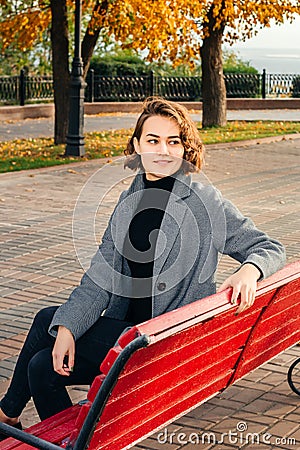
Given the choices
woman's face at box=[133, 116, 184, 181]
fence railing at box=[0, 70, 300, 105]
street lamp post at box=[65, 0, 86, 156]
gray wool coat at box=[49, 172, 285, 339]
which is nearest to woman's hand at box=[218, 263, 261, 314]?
gray wool coat at box=[49, 172, 285, 339]

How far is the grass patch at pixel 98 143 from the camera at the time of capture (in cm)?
1527

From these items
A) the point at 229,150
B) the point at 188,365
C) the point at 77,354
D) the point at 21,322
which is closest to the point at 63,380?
the point at 77,354

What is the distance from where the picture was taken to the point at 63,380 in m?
3.58

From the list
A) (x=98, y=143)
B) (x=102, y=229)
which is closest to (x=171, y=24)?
(x=98, y=143)

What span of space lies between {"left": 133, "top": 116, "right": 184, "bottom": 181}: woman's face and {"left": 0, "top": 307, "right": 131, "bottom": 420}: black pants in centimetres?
64

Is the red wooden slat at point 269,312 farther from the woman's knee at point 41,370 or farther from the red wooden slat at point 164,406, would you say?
the woman's knee at point 41,370

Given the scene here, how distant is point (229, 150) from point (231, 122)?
8091mm

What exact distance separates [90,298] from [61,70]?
14855 millimetres

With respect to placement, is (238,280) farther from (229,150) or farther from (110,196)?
(229,150)

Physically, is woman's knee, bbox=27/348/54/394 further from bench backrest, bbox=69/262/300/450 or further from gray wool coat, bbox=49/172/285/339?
bench backrest, bbox=69/262/300/450

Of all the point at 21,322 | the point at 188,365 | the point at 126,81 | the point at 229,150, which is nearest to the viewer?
the point at 188,365

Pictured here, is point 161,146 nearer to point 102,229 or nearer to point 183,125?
point 183,125

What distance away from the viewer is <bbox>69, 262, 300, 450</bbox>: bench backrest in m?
2.73

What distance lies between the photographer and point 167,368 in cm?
303
